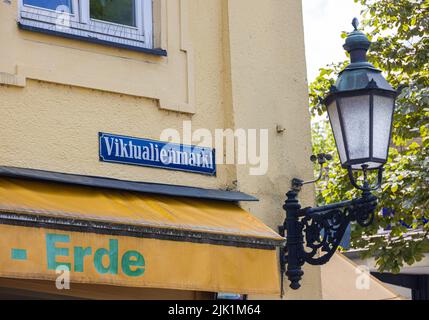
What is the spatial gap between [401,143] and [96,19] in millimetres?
6720

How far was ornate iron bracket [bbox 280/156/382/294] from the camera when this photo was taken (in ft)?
26.3

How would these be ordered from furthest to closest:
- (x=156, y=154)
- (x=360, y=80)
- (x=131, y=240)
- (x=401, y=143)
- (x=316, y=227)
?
(x=401, y=143), (x=316, y=227), (x=156, y=154), (x=360, y=80), (x=131, y=240)

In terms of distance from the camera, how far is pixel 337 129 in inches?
320

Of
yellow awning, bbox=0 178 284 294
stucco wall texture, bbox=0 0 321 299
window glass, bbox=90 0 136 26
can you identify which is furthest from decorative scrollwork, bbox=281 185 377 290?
window glass, bbox=90 0 136 26

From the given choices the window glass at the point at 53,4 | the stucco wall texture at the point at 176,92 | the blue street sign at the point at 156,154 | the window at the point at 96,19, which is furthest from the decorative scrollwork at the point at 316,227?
the window glass at the point at 53,4

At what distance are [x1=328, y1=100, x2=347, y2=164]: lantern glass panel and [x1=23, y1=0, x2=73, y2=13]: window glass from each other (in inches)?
84.1

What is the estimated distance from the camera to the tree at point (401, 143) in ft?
42.8

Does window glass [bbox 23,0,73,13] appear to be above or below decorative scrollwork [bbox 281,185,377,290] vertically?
above

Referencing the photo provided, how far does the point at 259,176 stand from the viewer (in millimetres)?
8867

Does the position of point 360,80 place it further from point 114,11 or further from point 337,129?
point 114,11

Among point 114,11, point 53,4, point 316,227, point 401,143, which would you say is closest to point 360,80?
point 316,227

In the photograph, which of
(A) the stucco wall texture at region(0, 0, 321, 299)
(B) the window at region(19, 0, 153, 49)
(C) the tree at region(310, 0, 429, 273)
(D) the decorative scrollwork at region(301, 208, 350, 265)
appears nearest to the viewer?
(A) the stucco wall texture at region(0, 0, 321, 299)

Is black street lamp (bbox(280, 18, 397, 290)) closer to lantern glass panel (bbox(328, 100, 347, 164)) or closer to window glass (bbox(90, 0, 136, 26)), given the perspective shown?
lantern glass panel (bbox(328, 100, 347, 164))

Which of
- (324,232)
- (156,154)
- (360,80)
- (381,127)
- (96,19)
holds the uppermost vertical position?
(96,19)
